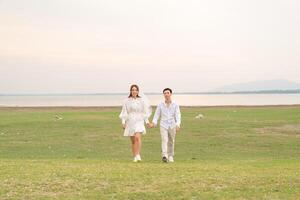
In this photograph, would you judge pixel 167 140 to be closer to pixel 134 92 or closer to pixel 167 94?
pixel 167 94

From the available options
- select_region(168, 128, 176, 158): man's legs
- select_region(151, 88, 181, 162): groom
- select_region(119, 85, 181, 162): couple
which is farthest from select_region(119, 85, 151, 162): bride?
select_region(168, 128, 176, 158): man's legs

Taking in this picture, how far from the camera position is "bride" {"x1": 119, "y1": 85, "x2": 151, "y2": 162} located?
1549cm

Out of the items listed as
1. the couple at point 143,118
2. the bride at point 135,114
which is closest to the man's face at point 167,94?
the couple at point 143,118

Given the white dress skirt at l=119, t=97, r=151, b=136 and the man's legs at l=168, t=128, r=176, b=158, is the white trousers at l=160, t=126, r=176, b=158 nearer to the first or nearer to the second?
the man's legs at l=168, t=128, r=176, b=158

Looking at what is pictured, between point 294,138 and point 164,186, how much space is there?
19.2 metres

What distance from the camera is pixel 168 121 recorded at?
51.5ft

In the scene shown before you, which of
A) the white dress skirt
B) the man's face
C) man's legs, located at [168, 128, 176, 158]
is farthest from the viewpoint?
man's legs, located at [168, 128, 176, 158]

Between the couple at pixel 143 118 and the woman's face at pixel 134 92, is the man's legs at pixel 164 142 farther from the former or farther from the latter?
the woman's face at pixel 134 92

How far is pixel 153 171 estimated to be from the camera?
40.9ft

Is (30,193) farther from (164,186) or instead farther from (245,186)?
(245,186)

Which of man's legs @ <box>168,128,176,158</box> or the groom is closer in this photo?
the groom

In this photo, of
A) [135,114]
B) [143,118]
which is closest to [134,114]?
[135,114]

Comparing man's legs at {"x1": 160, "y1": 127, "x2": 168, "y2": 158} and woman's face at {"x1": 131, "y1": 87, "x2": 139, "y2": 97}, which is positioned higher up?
woman's face at {"x1": 131, "y1": 87, "x2": 139, "y2": 97}

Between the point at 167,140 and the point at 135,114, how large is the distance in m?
1.26
